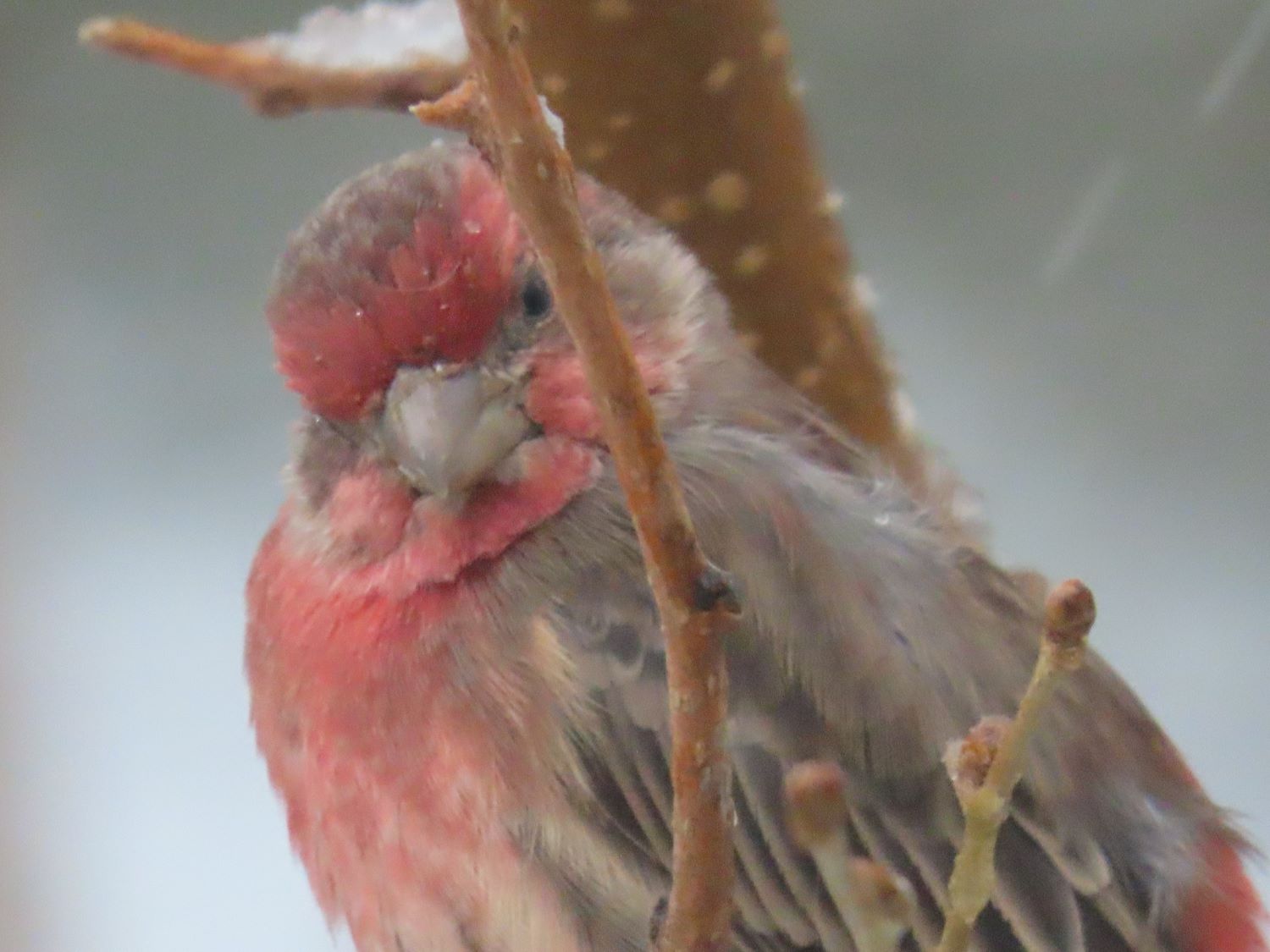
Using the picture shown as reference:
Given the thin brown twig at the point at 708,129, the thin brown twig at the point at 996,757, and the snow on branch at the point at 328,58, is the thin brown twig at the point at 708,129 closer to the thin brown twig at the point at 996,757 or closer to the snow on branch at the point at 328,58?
the snow on branch at the point at 328,58

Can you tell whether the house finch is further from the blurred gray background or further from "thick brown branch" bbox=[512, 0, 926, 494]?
the blurred gray background

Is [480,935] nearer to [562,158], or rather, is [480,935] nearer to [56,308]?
[562,158]

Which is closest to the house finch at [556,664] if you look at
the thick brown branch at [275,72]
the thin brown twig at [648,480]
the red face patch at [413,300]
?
the red face patch at [413,300]

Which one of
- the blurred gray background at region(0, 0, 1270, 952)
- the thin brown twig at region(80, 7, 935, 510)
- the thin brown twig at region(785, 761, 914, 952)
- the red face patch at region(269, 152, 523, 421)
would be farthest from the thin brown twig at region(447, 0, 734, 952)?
the blurred gray background at region(0, 0, 1270, 952)

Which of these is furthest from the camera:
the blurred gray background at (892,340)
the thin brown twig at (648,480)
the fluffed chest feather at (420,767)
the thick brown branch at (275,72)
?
the blurred gray background at (892,340)

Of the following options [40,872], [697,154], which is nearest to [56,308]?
[40,872]

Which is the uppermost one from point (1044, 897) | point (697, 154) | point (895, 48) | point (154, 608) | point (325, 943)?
point (895, 48)
